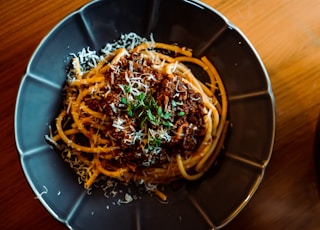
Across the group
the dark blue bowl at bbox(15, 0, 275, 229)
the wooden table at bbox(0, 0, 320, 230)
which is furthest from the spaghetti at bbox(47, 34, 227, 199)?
the wooden table at bbox(0, 0, 320, 230)

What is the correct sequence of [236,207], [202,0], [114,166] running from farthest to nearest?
[202,0] < [114,166] < [236,207]

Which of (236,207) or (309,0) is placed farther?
(309,0)

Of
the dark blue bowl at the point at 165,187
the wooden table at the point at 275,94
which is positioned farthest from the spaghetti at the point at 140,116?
the wooden table at the point at 275,94

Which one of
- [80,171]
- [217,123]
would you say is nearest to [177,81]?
[217,123]

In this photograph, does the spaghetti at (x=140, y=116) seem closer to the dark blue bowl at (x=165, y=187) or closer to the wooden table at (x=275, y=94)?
the dark blue bowl at (x=165, y=187)

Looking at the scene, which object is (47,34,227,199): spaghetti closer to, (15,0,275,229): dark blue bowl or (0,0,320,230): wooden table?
(15,0,275,229): dark blue bowl

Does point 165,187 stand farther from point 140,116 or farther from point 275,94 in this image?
→ point 275,94

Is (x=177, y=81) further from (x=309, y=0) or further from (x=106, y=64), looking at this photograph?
(x=309, y=0)
